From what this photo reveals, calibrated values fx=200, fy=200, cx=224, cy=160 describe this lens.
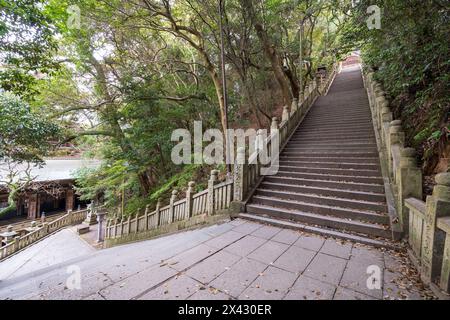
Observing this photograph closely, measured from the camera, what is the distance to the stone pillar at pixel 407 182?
10.2ft

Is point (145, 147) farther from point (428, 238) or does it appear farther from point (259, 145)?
point (428, 238)

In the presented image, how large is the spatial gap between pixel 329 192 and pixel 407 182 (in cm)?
167

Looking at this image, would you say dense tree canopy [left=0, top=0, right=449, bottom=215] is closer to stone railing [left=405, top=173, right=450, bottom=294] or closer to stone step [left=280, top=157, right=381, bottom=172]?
stone step [left=280, top=157, right=381, bottom=172]

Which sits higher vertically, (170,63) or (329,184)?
(170,63)

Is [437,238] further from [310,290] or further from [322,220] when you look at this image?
[322,220]

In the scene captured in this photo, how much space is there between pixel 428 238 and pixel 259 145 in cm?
427


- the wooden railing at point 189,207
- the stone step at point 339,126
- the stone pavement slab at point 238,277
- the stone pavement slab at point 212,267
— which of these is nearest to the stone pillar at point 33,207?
the wooden railing at point 189,207

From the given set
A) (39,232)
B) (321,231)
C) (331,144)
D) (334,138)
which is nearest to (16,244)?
(39,232)

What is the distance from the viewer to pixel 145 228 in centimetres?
865

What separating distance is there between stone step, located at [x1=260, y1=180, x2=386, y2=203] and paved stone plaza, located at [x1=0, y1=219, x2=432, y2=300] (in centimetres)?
139

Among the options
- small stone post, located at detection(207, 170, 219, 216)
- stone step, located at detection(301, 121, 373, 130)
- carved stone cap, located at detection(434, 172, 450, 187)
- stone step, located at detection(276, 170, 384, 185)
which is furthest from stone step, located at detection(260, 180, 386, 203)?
stone step, located at detection(301, 121, 373, 130)

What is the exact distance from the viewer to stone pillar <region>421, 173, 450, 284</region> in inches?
85.4

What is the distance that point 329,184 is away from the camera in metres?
5.00
